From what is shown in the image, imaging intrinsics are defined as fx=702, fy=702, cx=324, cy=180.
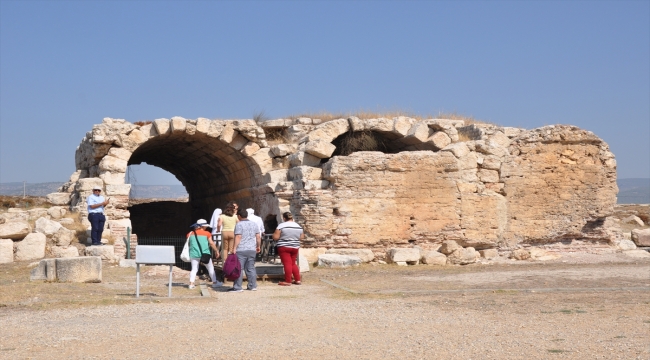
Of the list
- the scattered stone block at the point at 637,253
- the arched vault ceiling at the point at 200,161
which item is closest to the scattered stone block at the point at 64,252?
the arched vault ceiling at the point at 200,161

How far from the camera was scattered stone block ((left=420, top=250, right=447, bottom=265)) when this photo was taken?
13.9 metres

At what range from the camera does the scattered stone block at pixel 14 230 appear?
522 inches

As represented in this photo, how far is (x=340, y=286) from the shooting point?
1047 cm

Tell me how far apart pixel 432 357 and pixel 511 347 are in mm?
856

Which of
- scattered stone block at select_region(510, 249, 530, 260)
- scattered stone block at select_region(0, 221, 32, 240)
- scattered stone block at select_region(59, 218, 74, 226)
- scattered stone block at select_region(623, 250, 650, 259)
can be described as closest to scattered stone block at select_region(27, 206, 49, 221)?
scattered stone block at select_region(59, 218, 74, 226)

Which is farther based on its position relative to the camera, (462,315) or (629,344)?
(462,315)

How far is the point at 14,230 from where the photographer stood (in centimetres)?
1336

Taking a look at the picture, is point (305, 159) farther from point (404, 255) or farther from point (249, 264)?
point (249, 264)

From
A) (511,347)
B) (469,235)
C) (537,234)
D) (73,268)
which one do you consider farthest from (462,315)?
(537,234)

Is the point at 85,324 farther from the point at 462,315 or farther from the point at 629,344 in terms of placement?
the point at 629,344

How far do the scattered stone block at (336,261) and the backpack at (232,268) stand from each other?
339cm

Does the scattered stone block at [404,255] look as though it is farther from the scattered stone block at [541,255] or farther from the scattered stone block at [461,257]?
the scattered stone block at [541,255]

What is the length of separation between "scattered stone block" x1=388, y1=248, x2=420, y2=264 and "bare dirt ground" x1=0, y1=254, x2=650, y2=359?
187 centimetres

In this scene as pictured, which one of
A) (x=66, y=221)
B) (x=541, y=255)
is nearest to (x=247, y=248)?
(x=66, y=221)
